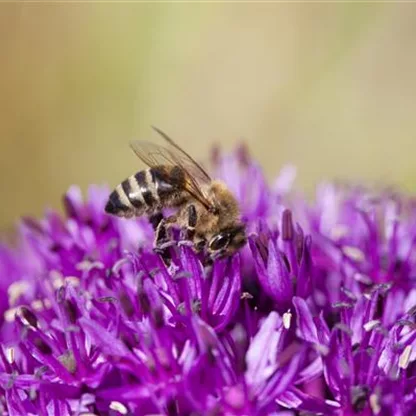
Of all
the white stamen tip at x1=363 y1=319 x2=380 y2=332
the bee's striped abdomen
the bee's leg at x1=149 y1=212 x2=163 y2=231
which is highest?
the bee's striped abdomen

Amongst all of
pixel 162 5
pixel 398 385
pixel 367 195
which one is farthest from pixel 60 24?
pixel 398 385

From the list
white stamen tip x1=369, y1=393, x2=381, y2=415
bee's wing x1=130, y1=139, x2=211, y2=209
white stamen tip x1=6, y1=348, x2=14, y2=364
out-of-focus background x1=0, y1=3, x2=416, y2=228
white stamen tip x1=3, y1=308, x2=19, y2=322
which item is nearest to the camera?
white stamen tip x1=369, y1=393, x2=381, y2=415

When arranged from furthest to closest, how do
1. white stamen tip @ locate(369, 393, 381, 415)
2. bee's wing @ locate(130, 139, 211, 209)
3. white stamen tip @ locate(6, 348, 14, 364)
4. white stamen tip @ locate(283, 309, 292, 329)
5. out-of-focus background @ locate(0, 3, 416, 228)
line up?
out-of-focus background @ locate(0, 3, 416, 228) < bee's wing @ locate(130, 139, 211, 209) < white stamen tip @ locate(6, 348, 14, 364) < white stamen tip @ locate(283, 309, 292, 329) < white stamen tip @ locate(369, 393, 381, 415)

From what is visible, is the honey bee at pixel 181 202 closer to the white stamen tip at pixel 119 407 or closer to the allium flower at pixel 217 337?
the allium flower at pixel 217 337

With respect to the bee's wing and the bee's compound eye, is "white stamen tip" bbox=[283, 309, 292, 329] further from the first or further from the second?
the bee's wing

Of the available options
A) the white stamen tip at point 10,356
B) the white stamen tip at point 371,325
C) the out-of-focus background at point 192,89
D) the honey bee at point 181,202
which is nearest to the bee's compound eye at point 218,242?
the honey bee at point 181,202

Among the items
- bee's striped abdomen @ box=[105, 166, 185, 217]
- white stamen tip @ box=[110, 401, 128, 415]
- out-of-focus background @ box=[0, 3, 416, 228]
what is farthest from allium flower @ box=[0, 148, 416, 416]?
out-of-focus background @ box=[0, 3, 416, 228]

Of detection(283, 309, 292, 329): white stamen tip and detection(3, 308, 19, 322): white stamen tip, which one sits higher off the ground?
detection(283, 309, 292, 329): white stamen tip
